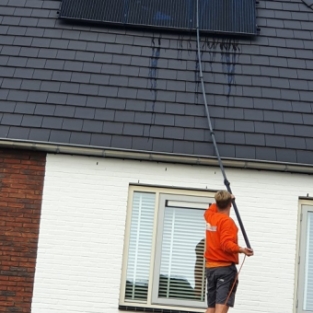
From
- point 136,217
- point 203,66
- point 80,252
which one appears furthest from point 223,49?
point 80,252

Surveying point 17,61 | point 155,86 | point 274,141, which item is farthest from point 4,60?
point 274,141

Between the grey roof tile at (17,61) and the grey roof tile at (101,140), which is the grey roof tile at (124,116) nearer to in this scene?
the grey roof tile at (101,140)

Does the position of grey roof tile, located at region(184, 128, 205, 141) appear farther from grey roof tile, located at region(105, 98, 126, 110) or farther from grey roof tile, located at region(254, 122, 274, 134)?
grey roof tile, located at region(105, 98, 126, 110)

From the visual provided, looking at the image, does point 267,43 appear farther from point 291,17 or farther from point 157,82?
point 157,82

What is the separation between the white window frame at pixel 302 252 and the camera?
10297 millimetres

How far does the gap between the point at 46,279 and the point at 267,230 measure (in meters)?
2.87

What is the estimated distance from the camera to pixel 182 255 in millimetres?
10469

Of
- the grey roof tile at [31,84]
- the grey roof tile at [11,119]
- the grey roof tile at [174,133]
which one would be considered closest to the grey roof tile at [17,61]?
the grey roof tile at [31,84]

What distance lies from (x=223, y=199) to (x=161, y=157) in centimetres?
176

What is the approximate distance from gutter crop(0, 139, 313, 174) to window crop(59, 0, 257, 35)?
2544 millimetres

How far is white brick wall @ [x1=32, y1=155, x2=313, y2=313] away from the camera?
10.2 meters

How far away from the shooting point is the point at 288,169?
10.3 metres

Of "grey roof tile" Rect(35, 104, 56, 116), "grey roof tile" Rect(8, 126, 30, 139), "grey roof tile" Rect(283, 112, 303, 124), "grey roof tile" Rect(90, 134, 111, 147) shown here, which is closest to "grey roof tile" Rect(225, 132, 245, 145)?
"grey roof tile" Rect(283, 112, 303, 124)

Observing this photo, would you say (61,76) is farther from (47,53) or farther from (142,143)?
(142,143)
